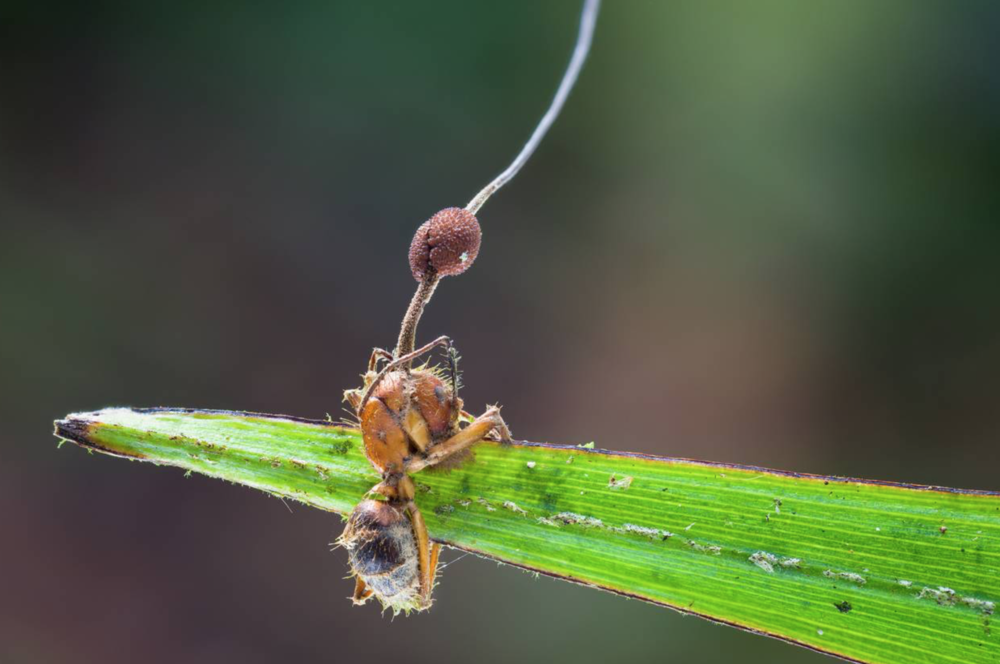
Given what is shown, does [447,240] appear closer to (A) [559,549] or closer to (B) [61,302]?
(A) [559,549]

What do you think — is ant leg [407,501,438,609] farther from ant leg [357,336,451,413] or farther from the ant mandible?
ant leg [357,336,451,413]

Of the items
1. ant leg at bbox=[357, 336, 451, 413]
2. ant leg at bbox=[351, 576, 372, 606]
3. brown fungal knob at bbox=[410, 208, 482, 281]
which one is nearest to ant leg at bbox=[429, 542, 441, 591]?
ant leg at bbox=[351, 576, 372, 606]

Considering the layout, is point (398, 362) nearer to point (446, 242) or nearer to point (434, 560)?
point (446, 242)

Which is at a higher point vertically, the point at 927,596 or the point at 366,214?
the point at 366,214

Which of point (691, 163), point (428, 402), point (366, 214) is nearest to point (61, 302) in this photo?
point (366, 214)

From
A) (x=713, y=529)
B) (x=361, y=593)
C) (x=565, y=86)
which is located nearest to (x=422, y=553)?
(x=361, y=593)

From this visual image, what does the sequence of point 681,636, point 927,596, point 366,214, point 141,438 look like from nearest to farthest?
point 927,596
point 141,438
point 681,636
point 366,214
